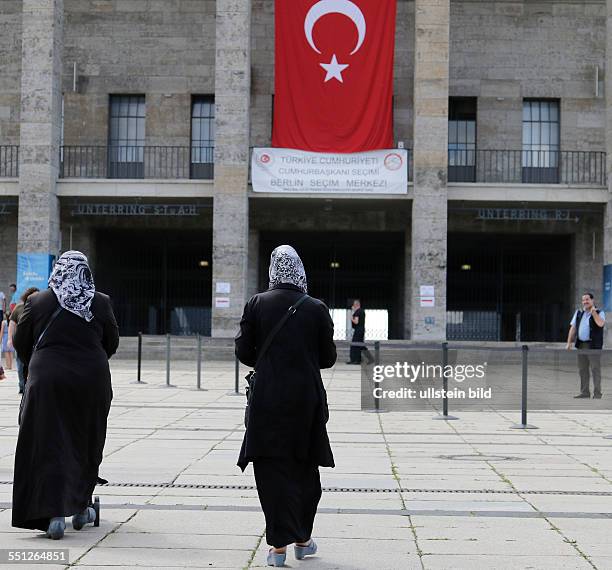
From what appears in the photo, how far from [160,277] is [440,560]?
1154 inches

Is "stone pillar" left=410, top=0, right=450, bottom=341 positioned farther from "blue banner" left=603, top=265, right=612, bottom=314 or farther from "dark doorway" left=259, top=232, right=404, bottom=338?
"dark doorway" left=259, top=232, right=404, bottom=338

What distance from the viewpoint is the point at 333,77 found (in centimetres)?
2933

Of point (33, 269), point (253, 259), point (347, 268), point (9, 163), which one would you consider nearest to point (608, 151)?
point (347, 268)

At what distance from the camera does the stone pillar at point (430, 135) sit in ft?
97.8

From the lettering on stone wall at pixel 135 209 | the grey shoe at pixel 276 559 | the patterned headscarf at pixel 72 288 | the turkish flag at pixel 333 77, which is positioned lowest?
the grey shoe at pixel 276 559

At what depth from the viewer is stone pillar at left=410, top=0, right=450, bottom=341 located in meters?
29.8

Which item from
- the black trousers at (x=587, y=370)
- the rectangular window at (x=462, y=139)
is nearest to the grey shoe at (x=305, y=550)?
the black trousers at (x=587, y=370)

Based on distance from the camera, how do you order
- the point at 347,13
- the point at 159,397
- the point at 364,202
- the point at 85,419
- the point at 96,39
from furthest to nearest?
the point at 96,39
the point at 364,202
the point at 347,13
the point at 159,397
the point at 85,419

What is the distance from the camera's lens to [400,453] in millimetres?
11164

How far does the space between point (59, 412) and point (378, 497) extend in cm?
286

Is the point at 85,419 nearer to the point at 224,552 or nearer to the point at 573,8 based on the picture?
the point at 224,552

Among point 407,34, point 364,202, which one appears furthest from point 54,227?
point 407,34

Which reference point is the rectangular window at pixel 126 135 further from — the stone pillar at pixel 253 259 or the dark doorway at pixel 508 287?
the dark doorway at pixel 508 287

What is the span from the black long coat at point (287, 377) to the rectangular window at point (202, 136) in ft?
89.9
